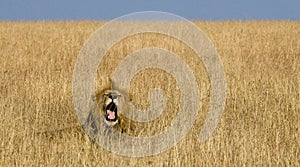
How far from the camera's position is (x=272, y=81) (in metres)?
7.68

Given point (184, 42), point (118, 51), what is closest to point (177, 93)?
point (118, 51)

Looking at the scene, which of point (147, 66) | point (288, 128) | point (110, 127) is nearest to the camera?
point (110, 127)

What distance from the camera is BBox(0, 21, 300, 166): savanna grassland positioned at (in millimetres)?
4160

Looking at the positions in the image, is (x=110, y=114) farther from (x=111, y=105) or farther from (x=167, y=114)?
(x=167, y=114)

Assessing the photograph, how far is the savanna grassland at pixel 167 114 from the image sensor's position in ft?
13.6

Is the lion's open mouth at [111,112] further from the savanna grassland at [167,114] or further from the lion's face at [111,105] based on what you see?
the savanna grassland at [167,114]

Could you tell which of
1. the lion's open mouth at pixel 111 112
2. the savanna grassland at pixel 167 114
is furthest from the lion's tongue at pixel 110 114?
the savanna grassland at pixel 167 114

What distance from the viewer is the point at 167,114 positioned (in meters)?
5.79

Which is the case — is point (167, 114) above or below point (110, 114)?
above

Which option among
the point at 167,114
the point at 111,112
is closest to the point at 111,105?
the point at 111,112

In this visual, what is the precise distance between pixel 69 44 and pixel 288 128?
358 inches

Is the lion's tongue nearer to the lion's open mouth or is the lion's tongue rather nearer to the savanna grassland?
the lion's open mouth

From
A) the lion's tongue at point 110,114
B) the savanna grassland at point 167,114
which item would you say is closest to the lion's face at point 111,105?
the lion's tongue at point 110,114

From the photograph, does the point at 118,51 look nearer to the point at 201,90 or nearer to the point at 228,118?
the point at 201,90
